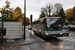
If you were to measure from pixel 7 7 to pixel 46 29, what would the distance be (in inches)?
890

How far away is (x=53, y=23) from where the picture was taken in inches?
567

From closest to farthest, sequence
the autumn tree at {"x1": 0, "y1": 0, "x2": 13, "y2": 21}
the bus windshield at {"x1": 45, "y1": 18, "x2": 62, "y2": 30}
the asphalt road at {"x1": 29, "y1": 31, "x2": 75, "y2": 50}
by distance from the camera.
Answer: the asphalt road at {"x1": 29, "y1": 31, "x2": 75, "y2": 50} → the bus windshield at {"x1": 45, "y1": 18, "x2": 62, "y2": 30} → the autumn tree at {"x1": 0, "y1": 0, "x2": 13, "y2": 21}

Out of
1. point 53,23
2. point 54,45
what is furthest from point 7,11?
point 54,45

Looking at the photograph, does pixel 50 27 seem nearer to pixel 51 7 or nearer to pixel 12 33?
pixel 12 33

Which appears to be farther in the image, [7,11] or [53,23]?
[7,11]

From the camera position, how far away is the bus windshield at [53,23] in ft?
46.6

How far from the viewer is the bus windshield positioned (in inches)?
559

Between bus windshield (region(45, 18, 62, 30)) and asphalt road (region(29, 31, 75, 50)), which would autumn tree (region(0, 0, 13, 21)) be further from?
asphalt road (region(29, 31, 75, 50))

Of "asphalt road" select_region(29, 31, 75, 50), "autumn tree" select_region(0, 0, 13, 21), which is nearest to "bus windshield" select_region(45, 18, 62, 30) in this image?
"asphalt road" select_region(29, 31, 75, 50)

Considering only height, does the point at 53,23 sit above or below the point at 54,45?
above

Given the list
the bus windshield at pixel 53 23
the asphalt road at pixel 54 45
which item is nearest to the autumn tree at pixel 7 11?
the bus windshield at pixel 53 23

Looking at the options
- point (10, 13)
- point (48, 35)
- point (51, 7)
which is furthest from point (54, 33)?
point (51, 7)

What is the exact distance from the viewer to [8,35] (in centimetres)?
1421

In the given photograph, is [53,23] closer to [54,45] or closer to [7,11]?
[54,45]
